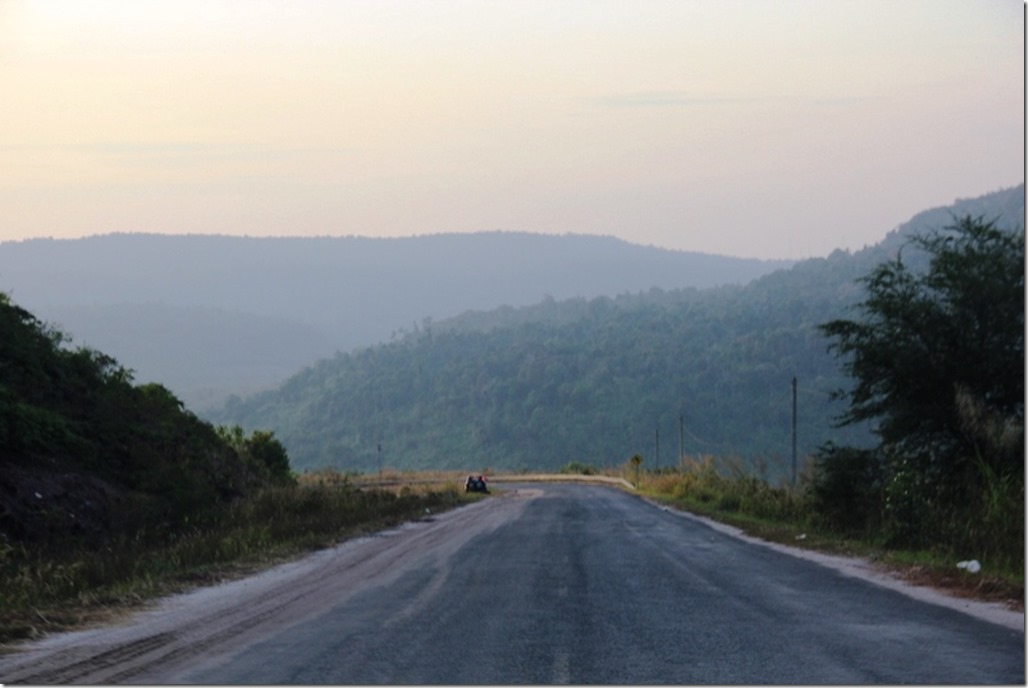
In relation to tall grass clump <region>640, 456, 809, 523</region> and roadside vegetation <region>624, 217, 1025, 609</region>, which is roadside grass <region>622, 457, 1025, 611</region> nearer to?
tall grass clump <region>640, 456, 809, 523</region>

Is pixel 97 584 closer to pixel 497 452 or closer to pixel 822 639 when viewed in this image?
pixel 822 639

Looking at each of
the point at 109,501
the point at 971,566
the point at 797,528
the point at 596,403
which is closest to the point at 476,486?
the point at 797,528

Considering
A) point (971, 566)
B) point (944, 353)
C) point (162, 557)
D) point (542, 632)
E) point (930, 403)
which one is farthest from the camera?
point (944, 353)

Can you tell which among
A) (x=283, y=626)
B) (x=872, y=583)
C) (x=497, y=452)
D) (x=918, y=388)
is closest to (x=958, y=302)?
(x=918, y=388)

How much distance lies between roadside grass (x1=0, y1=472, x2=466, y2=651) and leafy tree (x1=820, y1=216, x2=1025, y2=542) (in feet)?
40.1

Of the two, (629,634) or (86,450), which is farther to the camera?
(86,450)

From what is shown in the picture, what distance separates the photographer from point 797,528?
30.6 meters

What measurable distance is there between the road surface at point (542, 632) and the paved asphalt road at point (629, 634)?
29 millimetres

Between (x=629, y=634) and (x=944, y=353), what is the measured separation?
623 inches

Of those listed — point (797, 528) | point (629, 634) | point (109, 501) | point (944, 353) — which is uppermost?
point (944, 353)

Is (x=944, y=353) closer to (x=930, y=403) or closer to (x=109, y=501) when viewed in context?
(x=930, y=403)

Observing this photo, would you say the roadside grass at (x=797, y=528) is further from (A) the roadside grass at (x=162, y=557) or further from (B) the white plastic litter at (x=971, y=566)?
(A) the roadside grass at (x=162, y=557)

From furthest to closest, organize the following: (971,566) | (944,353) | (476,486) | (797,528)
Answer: (476,486) → (797,528) → (944,353) → (971,566)

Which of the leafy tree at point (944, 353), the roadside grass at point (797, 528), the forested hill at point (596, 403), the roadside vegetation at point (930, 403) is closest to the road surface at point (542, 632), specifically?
the roadside grass at point (797, 528)
